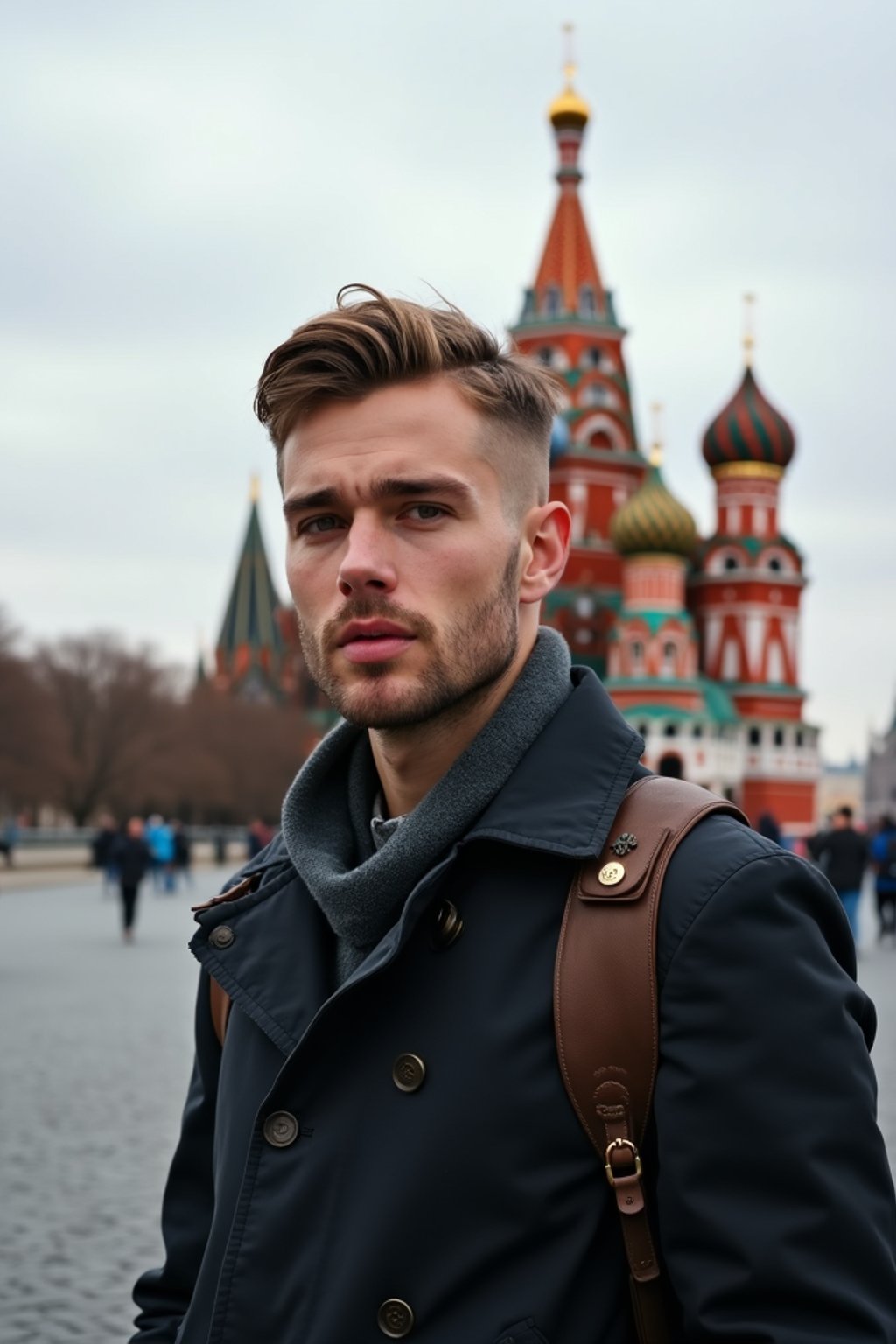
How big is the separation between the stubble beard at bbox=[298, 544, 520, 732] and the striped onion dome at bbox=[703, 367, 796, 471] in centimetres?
5605

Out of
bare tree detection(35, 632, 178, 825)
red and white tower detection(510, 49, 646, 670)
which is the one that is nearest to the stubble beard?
red and white tower detection(510, 49, 646, 670)

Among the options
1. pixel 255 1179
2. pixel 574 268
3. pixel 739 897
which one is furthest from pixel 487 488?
pixel 574 268

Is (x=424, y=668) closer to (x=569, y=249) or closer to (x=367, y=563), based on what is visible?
(x=367, y=563)

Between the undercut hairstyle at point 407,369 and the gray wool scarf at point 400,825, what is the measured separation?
0.72 feet

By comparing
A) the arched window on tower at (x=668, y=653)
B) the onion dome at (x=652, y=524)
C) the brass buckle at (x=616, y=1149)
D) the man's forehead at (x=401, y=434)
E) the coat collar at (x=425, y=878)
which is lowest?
the brass buckle at (x=616, y=1149)

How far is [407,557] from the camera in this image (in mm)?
1928

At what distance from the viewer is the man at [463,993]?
1608 mm

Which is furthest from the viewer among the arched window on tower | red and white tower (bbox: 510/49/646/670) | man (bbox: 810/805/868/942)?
red and white tower (bbox: 510/49/646/670)

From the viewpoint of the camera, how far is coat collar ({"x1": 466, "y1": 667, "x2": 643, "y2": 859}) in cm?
182

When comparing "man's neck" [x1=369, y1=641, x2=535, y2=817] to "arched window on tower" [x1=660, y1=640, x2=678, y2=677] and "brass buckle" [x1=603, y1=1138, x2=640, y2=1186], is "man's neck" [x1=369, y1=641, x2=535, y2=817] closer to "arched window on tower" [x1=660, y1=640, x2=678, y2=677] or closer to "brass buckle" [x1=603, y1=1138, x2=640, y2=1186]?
"brass buckle" [x1=603, y1=1138, x2=640, y2=1186]

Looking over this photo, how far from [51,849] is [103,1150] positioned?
126 feet

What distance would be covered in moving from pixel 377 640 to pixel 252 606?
100958 millimetres

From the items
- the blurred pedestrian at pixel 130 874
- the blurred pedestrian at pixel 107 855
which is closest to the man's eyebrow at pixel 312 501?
the blurred pedestrian at pixel 130 874

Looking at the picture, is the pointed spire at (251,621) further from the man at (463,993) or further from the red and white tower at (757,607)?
the man at (463,993)
